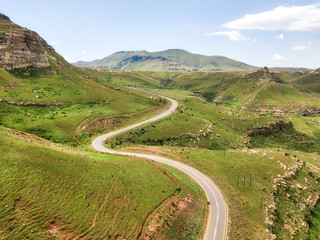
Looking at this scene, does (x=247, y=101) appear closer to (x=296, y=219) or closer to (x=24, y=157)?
(x=296, y=219)

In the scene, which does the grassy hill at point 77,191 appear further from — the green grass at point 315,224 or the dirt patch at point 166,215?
the green grass at point 315,224

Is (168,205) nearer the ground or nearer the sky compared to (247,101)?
nearer the ground

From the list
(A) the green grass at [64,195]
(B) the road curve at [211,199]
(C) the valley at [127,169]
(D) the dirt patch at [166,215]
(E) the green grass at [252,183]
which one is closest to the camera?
(A) the green grass at [64,195]

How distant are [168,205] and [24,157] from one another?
96.4 feet

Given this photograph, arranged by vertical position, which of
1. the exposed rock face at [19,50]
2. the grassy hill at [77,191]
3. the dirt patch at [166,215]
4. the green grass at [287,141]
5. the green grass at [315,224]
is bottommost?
the green grass at [315,224]

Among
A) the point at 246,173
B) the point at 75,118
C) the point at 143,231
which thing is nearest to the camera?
the point at 143,231

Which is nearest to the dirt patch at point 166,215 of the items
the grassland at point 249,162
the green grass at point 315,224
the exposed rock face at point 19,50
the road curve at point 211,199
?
the road curve at point 211,199

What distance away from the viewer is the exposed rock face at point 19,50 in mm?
93312

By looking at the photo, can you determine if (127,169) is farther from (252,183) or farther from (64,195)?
(252,183)

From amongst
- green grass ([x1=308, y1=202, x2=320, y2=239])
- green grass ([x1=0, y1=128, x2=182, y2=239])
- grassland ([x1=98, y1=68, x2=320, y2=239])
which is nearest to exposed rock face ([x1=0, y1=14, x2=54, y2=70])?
grassland ([x1=98, y1=68, x2=320, y2=239])

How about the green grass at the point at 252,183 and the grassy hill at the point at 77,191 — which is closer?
the grassy hill at the point at 77,191

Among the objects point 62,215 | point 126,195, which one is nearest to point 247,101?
point 126,195

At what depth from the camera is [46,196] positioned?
2755 cm

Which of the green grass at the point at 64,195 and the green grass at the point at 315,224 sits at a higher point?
the green grass at the point at 64,195
